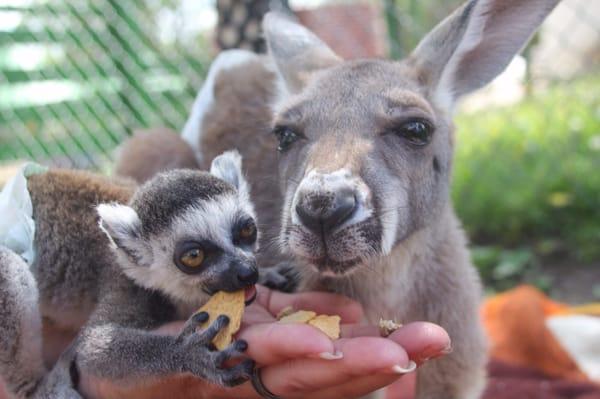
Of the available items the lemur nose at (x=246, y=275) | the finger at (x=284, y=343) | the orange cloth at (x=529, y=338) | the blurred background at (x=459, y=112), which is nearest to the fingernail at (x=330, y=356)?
the finger at (x=284, y=343)

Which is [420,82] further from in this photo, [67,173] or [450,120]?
[67,173]

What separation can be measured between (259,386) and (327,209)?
1.98 feet

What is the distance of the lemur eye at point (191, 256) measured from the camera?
2.35 m

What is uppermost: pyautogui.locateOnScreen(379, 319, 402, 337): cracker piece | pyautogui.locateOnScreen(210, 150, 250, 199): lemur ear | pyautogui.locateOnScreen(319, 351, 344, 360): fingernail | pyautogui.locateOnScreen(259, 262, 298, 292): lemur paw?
pyautogui.locateOnScreen(210, 150, 250, 199): lemur ear

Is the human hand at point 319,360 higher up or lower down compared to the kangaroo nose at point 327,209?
lower down

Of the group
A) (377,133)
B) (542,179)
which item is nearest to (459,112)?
→ (542,179)

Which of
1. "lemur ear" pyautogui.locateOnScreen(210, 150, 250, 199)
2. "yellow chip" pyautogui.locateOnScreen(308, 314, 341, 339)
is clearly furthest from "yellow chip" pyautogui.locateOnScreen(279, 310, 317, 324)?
"lemur ear" pyautogui.locateOnScreen(210, 150, 250, 199)

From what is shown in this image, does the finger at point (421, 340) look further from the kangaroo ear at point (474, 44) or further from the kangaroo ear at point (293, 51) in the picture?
the kangaroo ear at point (293, 51)

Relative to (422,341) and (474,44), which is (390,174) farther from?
(474,44)

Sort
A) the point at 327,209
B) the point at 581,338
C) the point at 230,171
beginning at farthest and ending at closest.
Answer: the point at 581,338
the point at 230,171
the point at 327,209

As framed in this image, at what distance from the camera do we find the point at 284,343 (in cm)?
210

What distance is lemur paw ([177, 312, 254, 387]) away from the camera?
2.13m

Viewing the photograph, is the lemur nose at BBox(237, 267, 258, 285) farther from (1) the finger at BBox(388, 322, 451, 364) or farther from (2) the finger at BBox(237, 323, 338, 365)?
(1) the finger at BBox(388, 322, 451, 364)

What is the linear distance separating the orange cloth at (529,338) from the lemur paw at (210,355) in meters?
2.74
